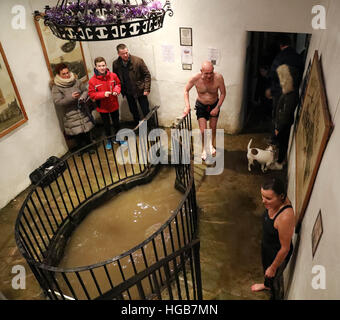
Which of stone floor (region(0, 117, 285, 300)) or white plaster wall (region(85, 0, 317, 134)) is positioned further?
white plaster wall (region(85, 0, 317, 134))

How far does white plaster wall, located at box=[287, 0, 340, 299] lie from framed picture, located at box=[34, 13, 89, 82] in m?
4.31

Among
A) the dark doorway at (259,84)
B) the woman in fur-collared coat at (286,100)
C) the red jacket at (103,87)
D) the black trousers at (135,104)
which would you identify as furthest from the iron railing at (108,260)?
the dark doorway at (259,84)

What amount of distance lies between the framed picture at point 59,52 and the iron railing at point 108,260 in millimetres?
1691

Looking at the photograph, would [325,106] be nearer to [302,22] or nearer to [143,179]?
[302,22]

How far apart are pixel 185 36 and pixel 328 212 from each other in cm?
436

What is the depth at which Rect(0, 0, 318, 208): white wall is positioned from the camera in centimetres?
448

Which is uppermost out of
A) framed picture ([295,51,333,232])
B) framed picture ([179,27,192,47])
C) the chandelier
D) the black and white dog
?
the chandelier

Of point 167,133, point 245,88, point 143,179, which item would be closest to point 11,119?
point 143,179

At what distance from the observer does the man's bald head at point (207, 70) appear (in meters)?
4.25

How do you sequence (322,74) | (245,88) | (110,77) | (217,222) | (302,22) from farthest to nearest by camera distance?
(245,88), (110,77), (302,22), (217,222), (322,74)

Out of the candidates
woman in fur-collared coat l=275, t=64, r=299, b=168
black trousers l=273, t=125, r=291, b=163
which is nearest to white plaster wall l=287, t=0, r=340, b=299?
woman in fur-collared coat l=275, t=64, r=299, b=168

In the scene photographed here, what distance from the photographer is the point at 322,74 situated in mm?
2773

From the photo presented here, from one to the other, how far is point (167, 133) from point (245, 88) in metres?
1.85

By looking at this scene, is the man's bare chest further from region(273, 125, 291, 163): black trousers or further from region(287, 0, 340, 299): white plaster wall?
region(287, 0, 340, 299): white plaster wall
